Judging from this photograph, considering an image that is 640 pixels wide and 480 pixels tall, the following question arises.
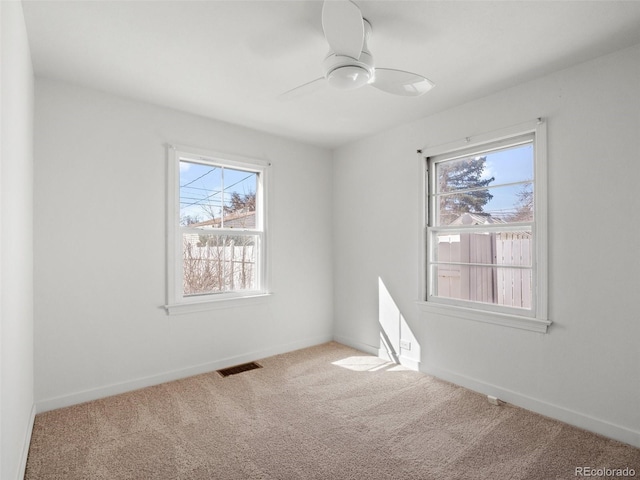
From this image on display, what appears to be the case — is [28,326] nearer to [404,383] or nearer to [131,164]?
[131,164]

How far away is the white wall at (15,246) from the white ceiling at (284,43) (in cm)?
32

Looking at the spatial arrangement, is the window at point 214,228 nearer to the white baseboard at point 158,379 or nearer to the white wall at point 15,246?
the white baseboard at point 158,379

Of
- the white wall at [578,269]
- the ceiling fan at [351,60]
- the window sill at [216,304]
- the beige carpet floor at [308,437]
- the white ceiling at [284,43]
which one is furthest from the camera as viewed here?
the window sill at [216,304]

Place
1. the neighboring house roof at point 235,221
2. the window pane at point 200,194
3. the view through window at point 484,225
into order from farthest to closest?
the neighboring house roof at point 235,221 < the window pane at point 200,194 < the view through window at point 484,225

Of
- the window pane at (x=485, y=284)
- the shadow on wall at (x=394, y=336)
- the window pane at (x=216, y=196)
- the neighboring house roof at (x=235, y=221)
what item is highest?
the window pane at (x=216, y=196)

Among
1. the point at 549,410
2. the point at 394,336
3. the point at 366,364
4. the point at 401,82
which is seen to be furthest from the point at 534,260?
the point at 366,364

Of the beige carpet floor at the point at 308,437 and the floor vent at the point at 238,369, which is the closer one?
the beige carpet floor at the point at 308,437

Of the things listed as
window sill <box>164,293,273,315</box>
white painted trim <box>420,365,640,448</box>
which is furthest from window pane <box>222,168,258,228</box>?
white painted trim <box>420,365,640,448</box>

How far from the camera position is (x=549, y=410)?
2463 millimetres

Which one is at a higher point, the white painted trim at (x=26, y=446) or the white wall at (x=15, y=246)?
the white wall at (x=15, y=246)

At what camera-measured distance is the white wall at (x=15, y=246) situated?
1.39 metres

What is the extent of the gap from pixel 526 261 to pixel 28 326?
→ 11.6ft

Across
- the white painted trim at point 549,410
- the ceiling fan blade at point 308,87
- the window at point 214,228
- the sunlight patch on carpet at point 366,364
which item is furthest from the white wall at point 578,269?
the window at point 214,228

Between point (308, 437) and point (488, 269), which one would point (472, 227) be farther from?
point (308, 437)
